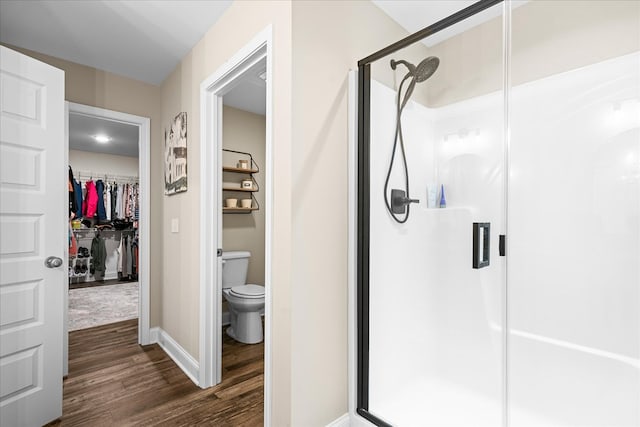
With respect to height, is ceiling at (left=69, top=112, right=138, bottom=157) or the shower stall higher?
ceiling at (left=69, top=112, right=138, bottom=157)

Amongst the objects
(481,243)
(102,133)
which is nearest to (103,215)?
(102,133)

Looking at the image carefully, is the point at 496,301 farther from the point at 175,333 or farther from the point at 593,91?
the point at 175,333

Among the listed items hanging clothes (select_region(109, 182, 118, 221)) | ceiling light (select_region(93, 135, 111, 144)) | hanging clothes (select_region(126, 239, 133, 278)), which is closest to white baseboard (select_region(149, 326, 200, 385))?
ceiling light (select_region(93, 135, 111, 144))

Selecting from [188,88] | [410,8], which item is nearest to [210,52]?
[188,88]

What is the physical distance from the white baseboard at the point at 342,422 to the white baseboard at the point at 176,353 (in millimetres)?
1067

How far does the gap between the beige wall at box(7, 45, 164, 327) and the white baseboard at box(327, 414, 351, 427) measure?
6.67ft

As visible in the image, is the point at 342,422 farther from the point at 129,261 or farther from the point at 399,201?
the point at 129,261

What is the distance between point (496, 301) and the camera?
4.42ft

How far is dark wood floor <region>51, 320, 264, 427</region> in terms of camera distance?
70.1 inches

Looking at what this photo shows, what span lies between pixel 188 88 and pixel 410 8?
1.67m

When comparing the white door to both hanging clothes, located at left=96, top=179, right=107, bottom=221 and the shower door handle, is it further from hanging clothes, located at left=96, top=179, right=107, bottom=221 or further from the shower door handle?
hanging clothes, located at left=96, top=179, right=107, bottom=221

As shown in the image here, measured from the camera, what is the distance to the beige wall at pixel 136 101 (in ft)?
8.21

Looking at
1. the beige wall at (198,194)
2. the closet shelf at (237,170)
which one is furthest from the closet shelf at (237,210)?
the beige wall at (198,194)

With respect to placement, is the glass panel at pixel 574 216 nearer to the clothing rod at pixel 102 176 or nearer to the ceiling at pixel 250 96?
the ceiling at pixel 250 96
